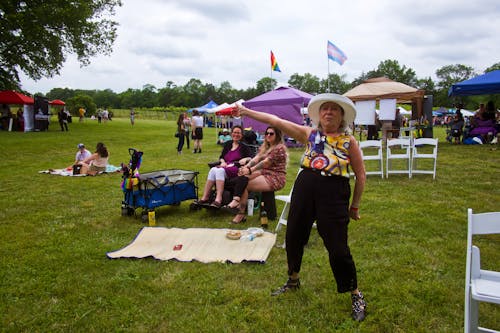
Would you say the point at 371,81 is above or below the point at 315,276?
above

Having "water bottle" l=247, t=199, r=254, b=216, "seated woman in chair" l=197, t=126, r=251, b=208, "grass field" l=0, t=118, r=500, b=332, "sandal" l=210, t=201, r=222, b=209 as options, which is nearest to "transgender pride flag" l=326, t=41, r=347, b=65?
"grass field" l=0, t=118, r=500, b=332

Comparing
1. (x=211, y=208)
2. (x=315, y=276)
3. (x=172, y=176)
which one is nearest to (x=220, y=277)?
(x=315, y=276)

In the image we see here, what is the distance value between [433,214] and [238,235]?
10.3 ft

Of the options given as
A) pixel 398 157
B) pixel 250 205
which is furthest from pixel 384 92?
pixel 250 205

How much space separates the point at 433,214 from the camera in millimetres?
5484

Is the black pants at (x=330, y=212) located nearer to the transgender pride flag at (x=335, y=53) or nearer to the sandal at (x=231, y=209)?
the sandal at (x=231, y=209)

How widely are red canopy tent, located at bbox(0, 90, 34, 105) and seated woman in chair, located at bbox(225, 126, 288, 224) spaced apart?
2388 centimetres

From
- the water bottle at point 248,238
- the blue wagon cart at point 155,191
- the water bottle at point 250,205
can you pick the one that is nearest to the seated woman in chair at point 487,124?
the water bottle at point 250,205

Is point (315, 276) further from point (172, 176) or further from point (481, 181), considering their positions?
point (481, 181)

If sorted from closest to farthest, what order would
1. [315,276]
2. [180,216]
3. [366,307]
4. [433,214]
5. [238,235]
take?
1. [366,307]
2. [315,276]
3. [238,235]
4. [433,214]
5. [180,216]

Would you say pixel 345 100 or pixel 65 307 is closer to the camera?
pixel 345 100

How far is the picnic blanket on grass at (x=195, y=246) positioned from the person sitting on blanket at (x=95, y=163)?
5.56 metres

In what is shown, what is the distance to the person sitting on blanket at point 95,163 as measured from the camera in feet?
32.3

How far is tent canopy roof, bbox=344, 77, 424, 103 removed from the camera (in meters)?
13.3
